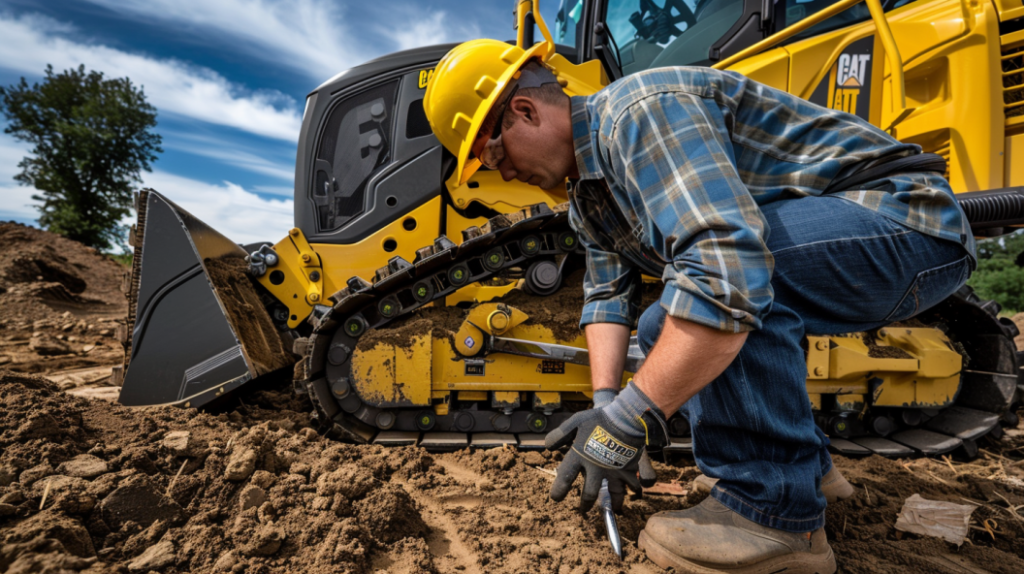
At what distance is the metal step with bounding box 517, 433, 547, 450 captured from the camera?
2.88 m

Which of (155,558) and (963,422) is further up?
(155,558)

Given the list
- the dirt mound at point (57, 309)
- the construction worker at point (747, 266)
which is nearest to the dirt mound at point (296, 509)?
the construction worker at point (747, 266)

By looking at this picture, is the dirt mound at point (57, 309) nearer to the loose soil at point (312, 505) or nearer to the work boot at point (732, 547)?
the loose soil at point (312, 505)

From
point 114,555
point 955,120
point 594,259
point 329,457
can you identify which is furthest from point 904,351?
point 114,555

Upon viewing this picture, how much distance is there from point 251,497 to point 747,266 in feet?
5.80

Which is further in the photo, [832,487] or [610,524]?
[832,487]

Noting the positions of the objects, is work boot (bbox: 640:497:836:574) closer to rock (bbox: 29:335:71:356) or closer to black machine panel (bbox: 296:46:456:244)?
black machine panel (bbox: 296:46:456:244)

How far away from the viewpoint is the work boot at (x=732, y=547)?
5.36 feet

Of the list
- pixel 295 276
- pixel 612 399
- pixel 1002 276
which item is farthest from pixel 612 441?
pixel 1002 276

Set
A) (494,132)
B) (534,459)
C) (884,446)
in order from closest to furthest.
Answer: (494,132) < (534,459) < (884,446)

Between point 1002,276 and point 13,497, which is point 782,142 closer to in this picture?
point 13,497

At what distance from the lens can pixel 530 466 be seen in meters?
2.61

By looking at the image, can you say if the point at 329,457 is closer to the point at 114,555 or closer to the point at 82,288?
the point at 114,555

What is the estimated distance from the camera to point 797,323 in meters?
1.64
